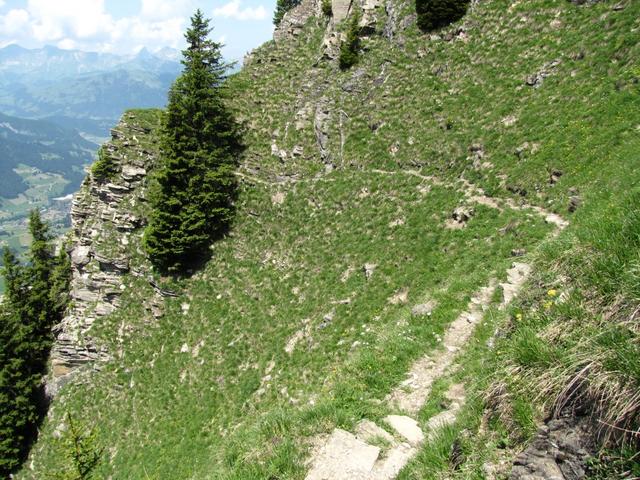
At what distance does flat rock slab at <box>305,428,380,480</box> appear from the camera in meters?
7.11

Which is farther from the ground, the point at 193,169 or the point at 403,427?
the point at 193,169

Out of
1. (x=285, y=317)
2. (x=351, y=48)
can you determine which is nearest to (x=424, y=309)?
(x=285, y=317)

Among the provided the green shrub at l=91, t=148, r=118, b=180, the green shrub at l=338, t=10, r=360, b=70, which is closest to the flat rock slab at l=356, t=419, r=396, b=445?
the green shrub at l=338, t=10, r=360, b=70

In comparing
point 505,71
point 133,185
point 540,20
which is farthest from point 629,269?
point 133,185

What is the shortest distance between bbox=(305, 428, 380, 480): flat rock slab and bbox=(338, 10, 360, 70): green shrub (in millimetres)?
38171

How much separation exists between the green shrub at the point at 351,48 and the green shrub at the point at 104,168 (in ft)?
83.8

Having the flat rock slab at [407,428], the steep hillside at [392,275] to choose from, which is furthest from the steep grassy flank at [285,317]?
the flat rock slab at [407,428]

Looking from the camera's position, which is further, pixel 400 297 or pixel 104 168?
pixel 104 168

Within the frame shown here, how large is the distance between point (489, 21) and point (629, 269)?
112ft

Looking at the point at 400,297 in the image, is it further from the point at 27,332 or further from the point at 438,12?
the point at 27,332

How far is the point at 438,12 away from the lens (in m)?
34.4

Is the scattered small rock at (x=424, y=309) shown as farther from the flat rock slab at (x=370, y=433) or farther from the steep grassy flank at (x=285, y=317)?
the flat rock slab at (x=370, y=433)

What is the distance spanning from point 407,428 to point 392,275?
15728mm

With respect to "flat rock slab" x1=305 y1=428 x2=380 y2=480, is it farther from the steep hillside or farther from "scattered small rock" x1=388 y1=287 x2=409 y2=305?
"scattered small rock" x1=388 y1=287 x2=409 y2=305
